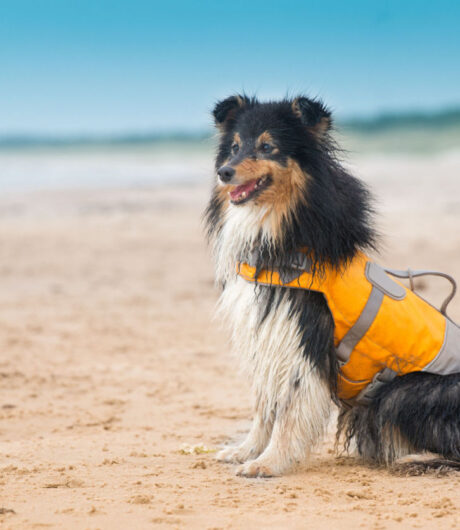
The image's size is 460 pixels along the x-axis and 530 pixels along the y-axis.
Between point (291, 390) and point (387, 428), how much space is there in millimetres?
563

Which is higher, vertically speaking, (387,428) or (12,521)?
(387,428)

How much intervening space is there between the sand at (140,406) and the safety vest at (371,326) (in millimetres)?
570

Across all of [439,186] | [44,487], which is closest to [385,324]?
[44,487]

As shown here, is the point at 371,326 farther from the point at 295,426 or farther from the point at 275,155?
the point at 275,155

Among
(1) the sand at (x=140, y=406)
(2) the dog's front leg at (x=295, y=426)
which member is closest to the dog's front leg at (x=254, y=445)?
(1) the sand at (x=140, y=406)

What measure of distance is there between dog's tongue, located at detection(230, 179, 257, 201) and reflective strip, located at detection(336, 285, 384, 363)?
0.85 meters

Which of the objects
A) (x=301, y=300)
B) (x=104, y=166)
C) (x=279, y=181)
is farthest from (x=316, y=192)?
(x=104, y=166)

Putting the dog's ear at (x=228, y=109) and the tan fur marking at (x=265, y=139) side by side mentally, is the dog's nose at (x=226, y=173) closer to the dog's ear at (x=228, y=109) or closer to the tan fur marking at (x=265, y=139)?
the tan fur marking at (x=265, y=139)

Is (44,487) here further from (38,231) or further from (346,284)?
(38,231)

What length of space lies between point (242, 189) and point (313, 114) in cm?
56

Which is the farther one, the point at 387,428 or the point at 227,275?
the point at 227,275

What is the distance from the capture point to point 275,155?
4.11m

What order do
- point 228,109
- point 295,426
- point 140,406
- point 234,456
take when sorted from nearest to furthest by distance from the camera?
point 295,426 → point 234,456 → point 228,109 → point 140,406

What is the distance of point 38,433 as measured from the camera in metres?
5.06
